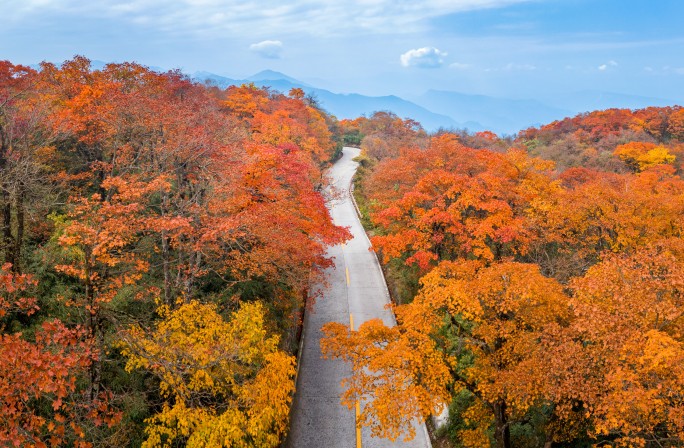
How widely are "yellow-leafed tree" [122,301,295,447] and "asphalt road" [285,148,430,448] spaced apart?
4588 millimetres

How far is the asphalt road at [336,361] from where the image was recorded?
16.2m

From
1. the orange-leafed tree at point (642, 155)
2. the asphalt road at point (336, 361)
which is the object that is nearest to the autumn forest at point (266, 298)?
the asphalt road at point (336, 361)

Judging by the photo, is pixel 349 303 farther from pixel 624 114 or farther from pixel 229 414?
pixel 624 114

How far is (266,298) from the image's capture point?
19562 mm

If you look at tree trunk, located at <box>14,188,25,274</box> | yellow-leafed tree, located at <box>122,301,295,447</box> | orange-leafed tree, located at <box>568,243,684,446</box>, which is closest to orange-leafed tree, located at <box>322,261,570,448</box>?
orange-leafed tree, located at <box>568,243,684,446</box>

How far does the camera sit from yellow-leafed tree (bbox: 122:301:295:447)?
36.4 feet

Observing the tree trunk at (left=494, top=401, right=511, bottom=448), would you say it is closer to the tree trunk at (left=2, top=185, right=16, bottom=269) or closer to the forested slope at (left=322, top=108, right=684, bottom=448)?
the forested slope at (left=322, top=108, right=684, bottom=448)

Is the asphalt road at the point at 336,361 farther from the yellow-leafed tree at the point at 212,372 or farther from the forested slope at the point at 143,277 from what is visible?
the yellow-leafed tree at the point at 212,372

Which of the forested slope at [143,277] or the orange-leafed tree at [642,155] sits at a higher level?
the orange-leafed tree at [642,155]

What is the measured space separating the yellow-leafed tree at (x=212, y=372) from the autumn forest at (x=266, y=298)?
0.08 m

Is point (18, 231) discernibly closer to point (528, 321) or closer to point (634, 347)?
point (528, 321)

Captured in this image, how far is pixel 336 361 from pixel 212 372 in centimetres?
940

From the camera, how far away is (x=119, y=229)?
10930 mm

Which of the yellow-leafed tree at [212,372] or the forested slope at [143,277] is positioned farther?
the yellow-leafed tree at [212,372]
